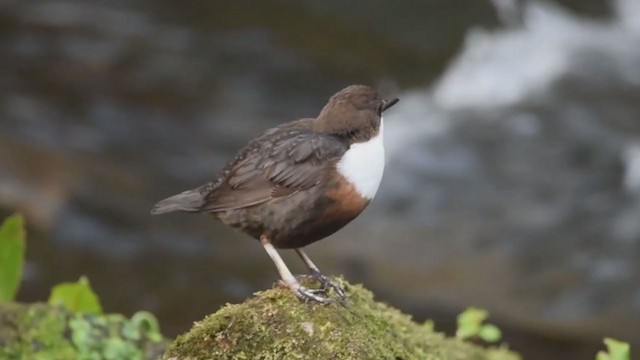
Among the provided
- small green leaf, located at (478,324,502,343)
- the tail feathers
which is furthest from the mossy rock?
small green leaf, located at (478,324,502,343)

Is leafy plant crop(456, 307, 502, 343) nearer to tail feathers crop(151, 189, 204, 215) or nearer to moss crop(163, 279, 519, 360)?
moss crop(163, 279, 519, 360)

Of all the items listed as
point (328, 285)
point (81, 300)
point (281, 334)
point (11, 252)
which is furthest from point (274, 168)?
point (11, 252)

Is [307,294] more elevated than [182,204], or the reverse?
[182,204]

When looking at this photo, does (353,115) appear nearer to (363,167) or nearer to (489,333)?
(363,167)

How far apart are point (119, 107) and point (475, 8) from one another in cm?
461

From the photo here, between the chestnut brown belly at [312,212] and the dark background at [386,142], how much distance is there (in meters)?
4.34

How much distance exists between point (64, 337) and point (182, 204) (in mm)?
1133

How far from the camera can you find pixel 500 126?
10.9 metres

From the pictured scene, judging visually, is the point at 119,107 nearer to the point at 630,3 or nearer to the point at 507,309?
the point at 507,309

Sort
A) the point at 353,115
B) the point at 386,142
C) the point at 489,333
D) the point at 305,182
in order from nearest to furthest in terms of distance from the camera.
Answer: the point at 305,182 < the point at 353,115 < the point at 489,333 < the point at 386,142

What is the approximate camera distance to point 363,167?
3.46 meters

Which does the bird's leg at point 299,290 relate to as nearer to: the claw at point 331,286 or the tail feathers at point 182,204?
the claw at point 331,286

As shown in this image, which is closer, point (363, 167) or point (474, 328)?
point (363, 167)

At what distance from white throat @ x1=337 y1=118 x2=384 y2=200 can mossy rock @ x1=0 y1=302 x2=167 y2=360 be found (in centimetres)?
148
